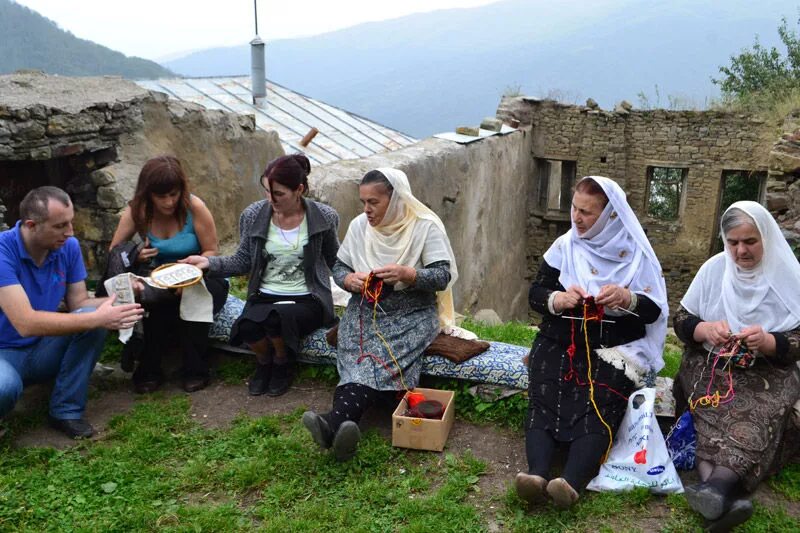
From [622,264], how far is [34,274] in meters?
3.13

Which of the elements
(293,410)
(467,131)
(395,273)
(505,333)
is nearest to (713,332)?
(395,273)

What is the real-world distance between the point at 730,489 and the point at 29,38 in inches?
2130

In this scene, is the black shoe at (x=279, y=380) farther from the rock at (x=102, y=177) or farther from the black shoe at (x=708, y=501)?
the black shoe at (x=708, y=501)

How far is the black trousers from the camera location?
4.57m

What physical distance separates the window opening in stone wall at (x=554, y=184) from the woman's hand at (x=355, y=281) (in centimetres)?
1003

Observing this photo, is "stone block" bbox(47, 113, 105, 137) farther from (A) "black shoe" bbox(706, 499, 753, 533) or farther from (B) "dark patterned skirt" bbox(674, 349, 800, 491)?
(A) "black shoe" bbox(706, 499, 753, 533)

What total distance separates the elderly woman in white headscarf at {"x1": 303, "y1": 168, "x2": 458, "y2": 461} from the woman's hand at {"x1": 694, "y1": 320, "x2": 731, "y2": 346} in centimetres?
139

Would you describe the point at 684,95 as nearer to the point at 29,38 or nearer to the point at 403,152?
the point at 403,152

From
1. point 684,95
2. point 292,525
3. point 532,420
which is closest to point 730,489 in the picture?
point 532,420

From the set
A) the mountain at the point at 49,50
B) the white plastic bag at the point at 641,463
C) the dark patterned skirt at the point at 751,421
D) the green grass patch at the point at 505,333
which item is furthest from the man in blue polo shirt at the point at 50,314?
the mountain at the point at 49,50

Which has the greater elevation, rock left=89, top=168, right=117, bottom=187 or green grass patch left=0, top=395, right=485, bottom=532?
rock left=89, top=168, right=117, bottom=187

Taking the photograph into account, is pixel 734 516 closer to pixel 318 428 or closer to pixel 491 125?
pixel 318 428

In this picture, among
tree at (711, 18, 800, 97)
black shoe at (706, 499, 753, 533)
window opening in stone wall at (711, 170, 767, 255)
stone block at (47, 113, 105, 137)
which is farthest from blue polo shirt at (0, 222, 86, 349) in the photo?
tree at (711, 18, 800, 97)

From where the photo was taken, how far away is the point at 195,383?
4656 millimetres
